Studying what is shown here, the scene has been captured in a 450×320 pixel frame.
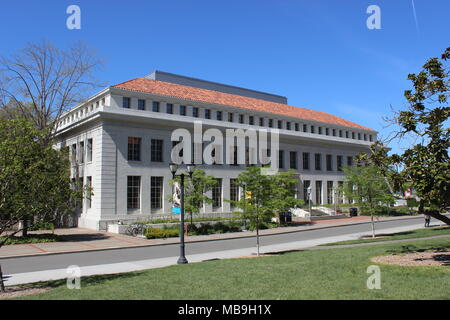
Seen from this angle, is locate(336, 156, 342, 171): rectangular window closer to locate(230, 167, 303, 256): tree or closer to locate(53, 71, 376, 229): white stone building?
locate(53, 71, 376, 229): white stone building

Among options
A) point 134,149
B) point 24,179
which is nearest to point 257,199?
point 24,179

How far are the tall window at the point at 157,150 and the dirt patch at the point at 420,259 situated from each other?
88.8 feet

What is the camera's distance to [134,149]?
36.0 m

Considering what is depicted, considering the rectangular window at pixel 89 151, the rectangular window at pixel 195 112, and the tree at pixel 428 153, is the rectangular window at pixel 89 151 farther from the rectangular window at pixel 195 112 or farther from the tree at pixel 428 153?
the tree at pixel 428 153

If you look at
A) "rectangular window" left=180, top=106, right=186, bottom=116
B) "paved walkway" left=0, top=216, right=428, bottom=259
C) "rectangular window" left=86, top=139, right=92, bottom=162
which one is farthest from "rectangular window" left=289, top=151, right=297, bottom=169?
"rectangular window" left=86, top=139, right=92, bottom=162

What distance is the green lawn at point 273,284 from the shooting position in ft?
26.7

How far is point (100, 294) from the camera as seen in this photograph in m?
9.11

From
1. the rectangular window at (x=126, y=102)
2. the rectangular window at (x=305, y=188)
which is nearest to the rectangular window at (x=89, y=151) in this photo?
the rectangular window at (x=126, y=102)

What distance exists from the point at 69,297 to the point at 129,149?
91.0 ft

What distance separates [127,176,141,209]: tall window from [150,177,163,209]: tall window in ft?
4.59

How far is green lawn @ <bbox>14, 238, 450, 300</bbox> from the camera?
8141mm

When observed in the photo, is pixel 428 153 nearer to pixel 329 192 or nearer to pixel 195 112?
pixel 195 112
